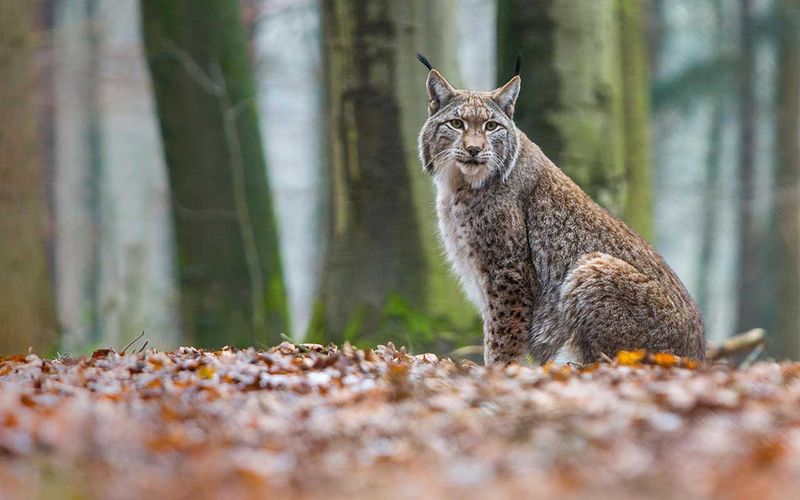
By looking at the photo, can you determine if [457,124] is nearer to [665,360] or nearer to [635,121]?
[665,360]

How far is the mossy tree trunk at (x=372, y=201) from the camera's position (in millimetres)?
8391

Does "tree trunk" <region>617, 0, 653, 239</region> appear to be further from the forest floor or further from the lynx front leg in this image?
the forest floor

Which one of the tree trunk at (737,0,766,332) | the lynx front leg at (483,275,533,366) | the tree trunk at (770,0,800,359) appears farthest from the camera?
the tree trunk at (737,0,766,332)

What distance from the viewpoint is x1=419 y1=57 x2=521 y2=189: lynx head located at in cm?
705

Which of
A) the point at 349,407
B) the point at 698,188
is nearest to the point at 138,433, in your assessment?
the point at 349,407

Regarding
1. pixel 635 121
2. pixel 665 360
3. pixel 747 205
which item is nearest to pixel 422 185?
pixel 635 121

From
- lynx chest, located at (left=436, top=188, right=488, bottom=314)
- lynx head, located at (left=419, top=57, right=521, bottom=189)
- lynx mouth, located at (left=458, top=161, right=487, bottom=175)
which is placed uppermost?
lynx head, located at (left=419, top=57, right=521, bottom=189)

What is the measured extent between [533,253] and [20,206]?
20.7ft

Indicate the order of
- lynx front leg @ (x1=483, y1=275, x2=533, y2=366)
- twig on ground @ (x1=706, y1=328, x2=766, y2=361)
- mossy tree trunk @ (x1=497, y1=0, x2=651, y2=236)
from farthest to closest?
twig on ground @ (x1=706, y1=328, x2=766, y2=361)
mossy tree trunk @ (x1=497, y1=0, x2=651, y2=236)
lynx front leg @ (x1=483, y1=275, x2=533, y2=366)

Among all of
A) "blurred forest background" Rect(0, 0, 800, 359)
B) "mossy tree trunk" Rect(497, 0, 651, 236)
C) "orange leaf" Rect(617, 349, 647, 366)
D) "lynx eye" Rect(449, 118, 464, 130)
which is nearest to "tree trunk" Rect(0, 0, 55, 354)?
"blurred forest background" Rect(0, 0, 800, 359)

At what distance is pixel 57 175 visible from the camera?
88.0 feet

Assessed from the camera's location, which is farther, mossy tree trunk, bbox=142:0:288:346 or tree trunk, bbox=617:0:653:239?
mossy tree trunk, bbox=142:0:288:346

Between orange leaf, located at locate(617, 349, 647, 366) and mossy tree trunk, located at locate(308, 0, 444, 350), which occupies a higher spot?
mossy tree trunk, located at locate(308, 0, 444, 350)

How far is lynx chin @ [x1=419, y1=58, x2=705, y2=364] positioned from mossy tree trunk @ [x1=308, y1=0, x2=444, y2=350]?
977mm
